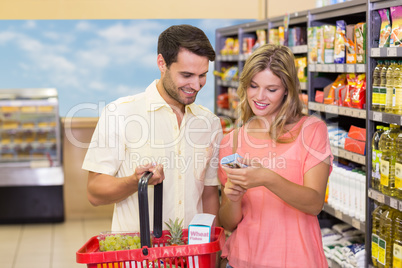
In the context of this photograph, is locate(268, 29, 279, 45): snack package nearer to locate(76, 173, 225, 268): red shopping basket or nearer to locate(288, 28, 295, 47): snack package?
locate(288, 28, 295, 47): snack package

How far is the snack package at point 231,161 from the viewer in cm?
174

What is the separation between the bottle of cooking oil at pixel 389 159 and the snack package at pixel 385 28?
21.4 inches

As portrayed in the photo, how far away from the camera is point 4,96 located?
678 centimetres

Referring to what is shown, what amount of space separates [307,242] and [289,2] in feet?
19.5

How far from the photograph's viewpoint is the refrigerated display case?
22.2 ft

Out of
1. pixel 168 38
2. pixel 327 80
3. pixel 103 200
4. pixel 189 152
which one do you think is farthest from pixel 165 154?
pixel 327 80

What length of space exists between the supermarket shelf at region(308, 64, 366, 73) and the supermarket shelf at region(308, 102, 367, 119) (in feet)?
0.88

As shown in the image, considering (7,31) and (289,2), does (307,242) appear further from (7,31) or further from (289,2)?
(7,31)

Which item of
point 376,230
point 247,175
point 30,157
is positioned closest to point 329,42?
point 376,230

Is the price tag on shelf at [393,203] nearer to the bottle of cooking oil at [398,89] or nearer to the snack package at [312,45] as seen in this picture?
the bottle of cooking oil at [398,89]

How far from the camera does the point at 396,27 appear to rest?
3.26 meters

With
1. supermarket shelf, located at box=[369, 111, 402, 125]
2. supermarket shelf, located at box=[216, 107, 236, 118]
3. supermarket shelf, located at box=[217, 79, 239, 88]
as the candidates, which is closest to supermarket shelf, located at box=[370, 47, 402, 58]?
supermarket shelf, located at box=[369, 111, 402, 125]

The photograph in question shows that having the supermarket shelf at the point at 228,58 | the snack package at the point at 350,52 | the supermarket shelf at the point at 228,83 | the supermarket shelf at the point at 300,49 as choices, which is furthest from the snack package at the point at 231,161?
the supermarket shelf at the point at 228,58

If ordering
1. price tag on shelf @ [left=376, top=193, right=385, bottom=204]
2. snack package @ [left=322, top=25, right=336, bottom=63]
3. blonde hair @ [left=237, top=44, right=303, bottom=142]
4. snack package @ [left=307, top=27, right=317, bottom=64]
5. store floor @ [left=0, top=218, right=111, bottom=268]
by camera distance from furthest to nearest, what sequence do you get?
store floor @ [left=0, top=218, right=111, bottom=268], snack package @ [left=307, top=27, right=317, bottom=64], snack package @ [left=322, top=25, right=336, bottom=63], price tag on shelf @ [left=376, top=193, right=385, bottom=204], blonde hair @ [left=237, top=44, right=303, bottom=142]
